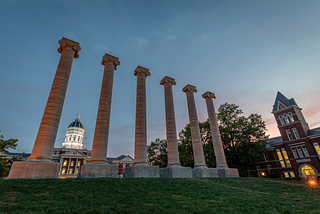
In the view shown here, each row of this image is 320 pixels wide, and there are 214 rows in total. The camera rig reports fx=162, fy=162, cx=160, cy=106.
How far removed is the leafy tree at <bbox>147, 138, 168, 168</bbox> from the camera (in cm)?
6115

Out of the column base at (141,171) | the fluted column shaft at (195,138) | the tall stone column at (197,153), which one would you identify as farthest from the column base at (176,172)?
the fluted column shaft at (195,138)

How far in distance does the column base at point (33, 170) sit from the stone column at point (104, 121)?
16.4 feet

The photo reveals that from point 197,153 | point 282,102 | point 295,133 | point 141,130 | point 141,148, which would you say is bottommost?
point 197,153

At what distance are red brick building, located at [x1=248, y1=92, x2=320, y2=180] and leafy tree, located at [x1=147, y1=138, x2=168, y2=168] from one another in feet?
118

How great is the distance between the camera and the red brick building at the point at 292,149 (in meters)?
52.6

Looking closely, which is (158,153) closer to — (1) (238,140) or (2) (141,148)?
(1) (238,140)

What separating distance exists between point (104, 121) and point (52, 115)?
659 cm

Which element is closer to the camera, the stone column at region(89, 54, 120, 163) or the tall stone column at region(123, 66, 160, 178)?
the stone column at region(89, 54, 120, 163)

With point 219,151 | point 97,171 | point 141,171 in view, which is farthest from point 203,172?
point 97,171

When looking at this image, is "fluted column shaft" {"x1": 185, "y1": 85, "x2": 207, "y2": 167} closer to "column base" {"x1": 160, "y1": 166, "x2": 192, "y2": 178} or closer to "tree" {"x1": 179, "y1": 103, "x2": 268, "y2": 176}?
"column base" {"x1": 160, "y1": 166, "x2": 192, "y2": 178}

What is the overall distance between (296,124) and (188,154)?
40.9m

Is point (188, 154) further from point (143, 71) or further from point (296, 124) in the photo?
point (296, 124)

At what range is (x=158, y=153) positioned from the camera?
62750mm

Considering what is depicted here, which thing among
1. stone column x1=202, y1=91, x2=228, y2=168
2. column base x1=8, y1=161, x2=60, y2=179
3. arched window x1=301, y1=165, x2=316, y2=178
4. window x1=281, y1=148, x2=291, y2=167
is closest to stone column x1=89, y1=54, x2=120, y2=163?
column base x1=8, y1=161, x2=60, y2=179
